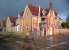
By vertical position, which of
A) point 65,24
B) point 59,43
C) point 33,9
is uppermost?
point 33,9

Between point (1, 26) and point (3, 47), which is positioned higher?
point (1, 26)

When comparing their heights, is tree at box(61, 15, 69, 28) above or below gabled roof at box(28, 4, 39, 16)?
below

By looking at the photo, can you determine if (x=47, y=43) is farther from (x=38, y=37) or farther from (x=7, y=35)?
(x=7, y=35)

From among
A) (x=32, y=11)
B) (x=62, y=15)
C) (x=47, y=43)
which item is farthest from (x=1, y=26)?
(x=62, y=15)

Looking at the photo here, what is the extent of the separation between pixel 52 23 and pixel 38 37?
0.58 feet

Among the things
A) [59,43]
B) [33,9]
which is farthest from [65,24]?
[33,9]

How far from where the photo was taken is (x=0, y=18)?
5.11ft

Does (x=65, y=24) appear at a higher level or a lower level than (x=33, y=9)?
lower

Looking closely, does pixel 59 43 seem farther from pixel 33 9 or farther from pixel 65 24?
pixel 33 9

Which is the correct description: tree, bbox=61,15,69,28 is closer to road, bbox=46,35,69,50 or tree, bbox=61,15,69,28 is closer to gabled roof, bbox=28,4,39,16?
road, bbox=46,35,69,50

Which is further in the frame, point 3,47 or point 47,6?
point 47,6

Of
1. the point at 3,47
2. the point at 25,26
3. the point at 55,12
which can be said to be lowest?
the point at 3,47

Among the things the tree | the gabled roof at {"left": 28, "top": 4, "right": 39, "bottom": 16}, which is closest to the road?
the tree

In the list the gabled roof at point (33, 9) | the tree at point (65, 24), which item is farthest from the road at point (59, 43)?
the gabled roof at point (33, 9)
